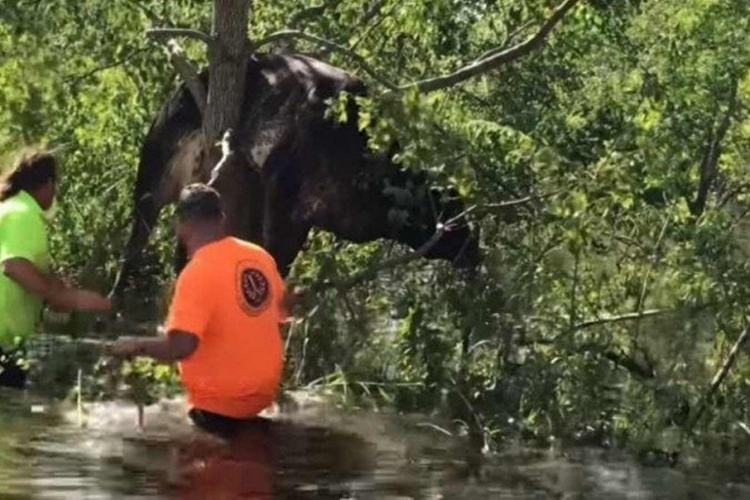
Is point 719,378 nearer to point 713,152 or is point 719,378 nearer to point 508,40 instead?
point 508,40

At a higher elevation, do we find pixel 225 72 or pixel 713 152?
pixel 713 152

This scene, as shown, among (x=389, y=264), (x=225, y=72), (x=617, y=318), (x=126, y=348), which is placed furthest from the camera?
(x=225, y=72)

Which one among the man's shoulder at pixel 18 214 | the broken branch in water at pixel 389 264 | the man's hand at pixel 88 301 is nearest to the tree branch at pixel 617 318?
the broken branch in water at pixel 389 264

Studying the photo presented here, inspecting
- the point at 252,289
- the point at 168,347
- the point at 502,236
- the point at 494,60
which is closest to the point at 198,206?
the point at 252,289

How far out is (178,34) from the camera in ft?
45.1

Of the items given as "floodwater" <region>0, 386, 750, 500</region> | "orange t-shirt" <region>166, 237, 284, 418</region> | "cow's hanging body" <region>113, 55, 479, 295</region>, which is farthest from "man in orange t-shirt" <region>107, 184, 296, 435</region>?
"cow's hanging body" <region>113, 55, 479, 295</region>

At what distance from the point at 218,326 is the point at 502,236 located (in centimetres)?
459

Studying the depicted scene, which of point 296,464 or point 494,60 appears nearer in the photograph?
point 296,464

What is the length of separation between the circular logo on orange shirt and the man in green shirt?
5.49ft

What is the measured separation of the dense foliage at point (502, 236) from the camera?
10867 millimetres

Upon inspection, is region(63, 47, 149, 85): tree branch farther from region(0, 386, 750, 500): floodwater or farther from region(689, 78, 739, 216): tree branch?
region(689, 78, 739, 216): tree branch

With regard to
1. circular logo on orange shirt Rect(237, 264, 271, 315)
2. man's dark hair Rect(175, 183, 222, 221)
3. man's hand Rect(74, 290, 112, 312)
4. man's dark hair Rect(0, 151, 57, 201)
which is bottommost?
circular logo on orange shirt Rect(237, 264, 271, 315)

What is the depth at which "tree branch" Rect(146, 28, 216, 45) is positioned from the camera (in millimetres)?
13633

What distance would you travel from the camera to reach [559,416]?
10.8 meters
